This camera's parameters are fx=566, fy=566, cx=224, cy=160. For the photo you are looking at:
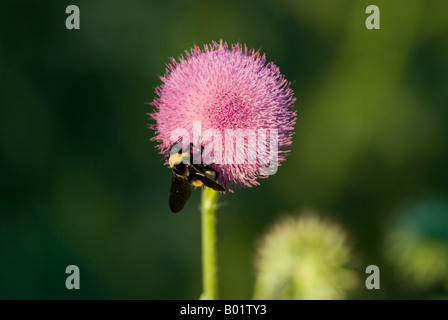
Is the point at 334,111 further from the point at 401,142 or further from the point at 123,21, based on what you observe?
the point at 123,21

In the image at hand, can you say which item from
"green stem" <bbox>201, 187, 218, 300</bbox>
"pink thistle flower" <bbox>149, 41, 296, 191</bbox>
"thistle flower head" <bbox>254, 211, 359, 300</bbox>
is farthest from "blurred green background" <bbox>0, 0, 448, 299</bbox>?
"pink thistle flower" <bbox>149, 41, 296, 191</bbox>

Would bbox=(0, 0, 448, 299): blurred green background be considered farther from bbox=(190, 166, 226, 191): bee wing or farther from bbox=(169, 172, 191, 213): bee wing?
bbox=(190, 166, 226, 191): bee wing

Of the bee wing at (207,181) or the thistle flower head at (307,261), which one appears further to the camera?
the thistle flower head at (307,261)

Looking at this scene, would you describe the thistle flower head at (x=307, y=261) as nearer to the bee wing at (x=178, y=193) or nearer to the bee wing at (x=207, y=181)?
the bee wing at (x=178, y=193)

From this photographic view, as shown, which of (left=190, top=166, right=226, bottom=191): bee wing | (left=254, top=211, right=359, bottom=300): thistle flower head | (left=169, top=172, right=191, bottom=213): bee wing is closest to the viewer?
(left=190, top=166, right=226, bottom=191): bee wing

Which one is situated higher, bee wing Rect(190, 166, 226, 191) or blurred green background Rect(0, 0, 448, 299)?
blurred green background Rect(0, 0, 448, 299)

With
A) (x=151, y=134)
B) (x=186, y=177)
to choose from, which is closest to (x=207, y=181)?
(x=186, y=177)

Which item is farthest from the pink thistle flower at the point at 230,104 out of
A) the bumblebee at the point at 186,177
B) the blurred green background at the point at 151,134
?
the blurred green background at the point at 151,134

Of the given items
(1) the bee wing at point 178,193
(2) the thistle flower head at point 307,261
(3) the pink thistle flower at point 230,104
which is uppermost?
(3) the pink thistle flower at point 230,104
